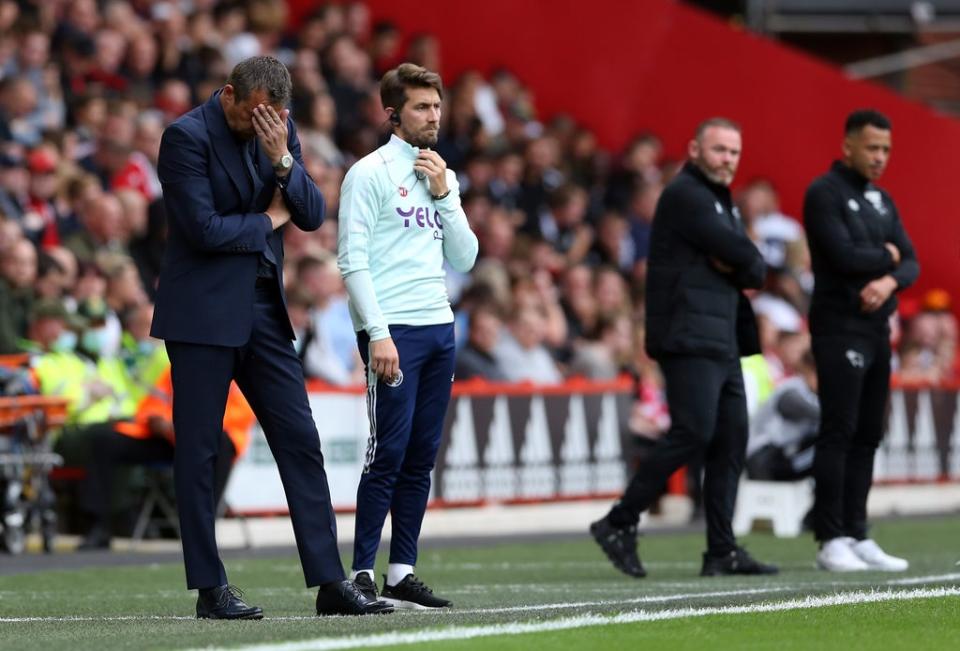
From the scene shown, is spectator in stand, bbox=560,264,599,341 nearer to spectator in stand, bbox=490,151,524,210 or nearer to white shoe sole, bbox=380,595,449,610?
spectator in stand, bbox=490,151,524,210

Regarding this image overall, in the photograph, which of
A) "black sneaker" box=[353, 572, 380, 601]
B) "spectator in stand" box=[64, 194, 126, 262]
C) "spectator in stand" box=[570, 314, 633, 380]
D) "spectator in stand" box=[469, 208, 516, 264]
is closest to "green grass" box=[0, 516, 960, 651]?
"black sneaker" box=[353, 572, 380, 601]

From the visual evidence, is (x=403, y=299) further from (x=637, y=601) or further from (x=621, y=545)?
(x=621, y=545)

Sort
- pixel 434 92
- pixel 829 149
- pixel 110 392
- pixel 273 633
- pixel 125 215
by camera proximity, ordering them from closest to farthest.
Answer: pixel 273 633 < pixel 434 92 < pixel 110 392 < pixel 125 215 < pixel 829 149

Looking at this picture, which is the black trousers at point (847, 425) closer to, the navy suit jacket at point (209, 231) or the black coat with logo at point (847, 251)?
the black coat with logo at point (847, 251)

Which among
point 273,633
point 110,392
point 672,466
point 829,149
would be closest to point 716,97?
point 829,149

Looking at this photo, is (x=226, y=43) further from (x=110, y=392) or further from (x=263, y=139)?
(x=263, y=139)

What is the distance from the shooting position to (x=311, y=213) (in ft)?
26.1

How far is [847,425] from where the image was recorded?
11133mm

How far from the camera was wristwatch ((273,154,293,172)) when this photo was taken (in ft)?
25.6

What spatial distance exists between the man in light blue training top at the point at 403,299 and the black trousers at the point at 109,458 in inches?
209

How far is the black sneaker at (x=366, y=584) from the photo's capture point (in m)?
8.26

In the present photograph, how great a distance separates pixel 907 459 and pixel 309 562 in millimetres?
12851

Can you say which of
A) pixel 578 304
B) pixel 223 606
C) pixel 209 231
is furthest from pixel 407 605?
pixel 578 304

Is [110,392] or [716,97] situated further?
[716,97]
